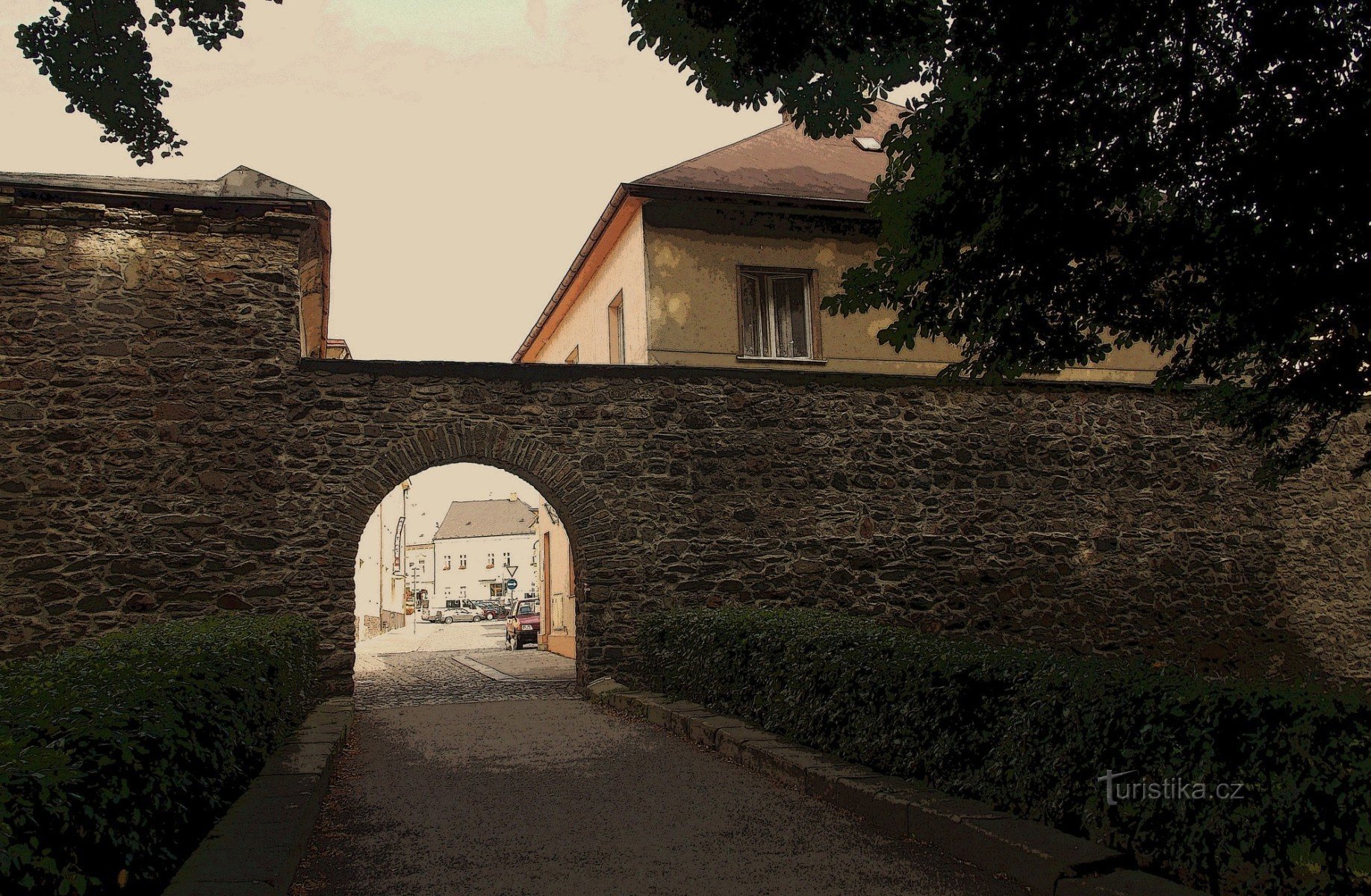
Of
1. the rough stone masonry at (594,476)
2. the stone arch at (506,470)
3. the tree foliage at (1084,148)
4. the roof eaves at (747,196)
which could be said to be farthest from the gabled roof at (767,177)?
the tree foliage at (1084,148)

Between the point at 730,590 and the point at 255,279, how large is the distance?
640 cm

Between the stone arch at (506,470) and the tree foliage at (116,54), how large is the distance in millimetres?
5314

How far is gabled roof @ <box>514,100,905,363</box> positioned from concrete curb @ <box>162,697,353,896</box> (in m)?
9.05

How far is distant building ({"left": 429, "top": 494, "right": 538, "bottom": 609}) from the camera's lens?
85.4 m

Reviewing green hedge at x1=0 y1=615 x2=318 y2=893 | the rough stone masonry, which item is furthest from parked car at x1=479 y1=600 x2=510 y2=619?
green hedge at x1=0 y1=615 x2=318 y2=893

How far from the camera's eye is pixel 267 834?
181 inches

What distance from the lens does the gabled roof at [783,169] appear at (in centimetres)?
1441

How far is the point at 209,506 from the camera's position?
11.2 metres

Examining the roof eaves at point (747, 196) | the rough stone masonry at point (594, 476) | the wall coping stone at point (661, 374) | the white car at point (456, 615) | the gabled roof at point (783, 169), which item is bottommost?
the white car at point (456, 615)

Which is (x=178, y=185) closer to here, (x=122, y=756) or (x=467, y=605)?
(x=122, y=756)

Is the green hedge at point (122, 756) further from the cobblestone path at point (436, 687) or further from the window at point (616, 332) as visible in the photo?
the window at point (616, 332)

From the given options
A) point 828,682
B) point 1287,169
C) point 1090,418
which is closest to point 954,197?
point 1287,169

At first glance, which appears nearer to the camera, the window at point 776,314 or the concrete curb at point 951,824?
the concrete curb at point 951,824

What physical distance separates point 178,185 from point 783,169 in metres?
8.07
